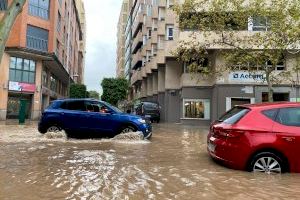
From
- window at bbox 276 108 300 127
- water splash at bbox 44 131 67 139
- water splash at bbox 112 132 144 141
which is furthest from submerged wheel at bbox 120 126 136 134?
window at bbox 276 108 300 127

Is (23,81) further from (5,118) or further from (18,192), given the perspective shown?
(18,192)

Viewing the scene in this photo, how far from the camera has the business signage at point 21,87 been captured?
120ft

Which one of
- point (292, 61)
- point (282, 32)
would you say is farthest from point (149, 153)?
point (292, 61)

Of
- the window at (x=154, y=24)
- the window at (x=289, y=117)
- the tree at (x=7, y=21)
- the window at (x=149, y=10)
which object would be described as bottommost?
the window at (x=289, y=117)

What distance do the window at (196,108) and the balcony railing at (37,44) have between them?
50.4 ft

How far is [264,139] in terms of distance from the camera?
7875 millimetres

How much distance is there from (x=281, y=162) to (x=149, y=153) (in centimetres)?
419

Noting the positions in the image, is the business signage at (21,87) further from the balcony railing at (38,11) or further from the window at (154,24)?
the window at (154,24)

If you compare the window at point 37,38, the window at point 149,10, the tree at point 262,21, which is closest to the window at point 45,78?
the window at point 37,38

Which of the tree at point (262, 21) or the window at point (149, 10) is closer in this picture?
the tree at point (262, 21)

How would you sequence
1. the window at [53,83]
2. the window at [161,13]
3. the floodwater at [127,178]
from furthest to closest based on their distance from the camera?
the window at [53,83]
the window at [161,13]
the floodwater at [127,178]

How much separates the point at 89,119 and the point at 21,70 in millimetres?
25674

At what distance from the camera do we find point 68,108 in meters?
14.9

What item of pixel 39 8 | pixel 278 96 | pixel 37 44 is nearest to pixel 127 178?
pixel 278 96
